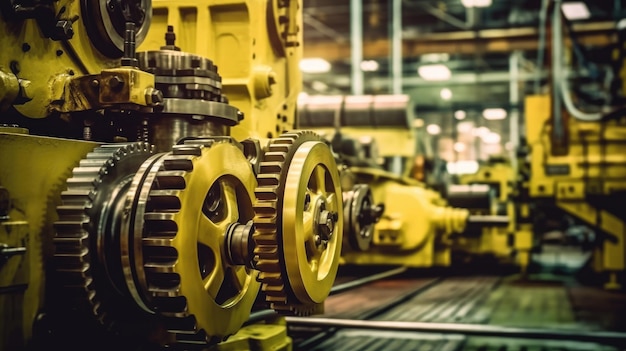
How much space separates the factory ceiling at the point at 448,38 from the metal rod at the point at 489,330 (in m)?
6.57

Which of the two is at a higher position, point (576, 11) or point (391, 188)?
point (576, 11)

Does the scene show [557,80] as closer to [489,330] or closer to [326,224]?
[489,330]

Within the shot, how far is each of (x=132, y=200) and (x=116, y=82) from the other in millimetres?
333

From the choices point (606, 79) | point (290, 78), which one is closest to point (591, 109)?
point (606, 79)

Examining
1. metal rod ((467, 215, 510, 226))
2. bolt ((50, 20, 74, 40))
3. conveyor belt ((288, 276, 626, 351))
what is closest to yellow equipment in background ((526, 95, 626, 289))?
conveyor belt ((288, 276, 626, 351))

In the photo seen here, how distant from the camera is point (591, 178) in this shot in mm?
5746

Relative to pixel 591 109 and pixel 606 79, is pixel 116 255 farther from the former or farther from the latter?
pixel 591 109

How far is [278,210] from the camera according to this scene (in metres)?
1.48

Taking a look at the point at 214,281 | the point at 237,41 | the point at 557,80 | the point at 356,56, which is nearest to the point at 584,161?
the point at 557,80

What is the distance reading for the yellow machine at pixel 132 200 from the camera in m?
1.35

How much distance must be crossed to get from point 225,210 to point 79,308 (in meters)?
0.39

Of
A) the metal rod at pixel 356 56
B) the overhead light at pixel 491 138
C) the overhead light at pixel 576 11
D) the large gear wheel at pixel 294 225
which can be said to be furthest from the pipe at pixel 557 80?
the overhead light at pixel 491 138

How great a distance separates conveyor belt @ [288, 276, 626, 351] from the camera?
3031mm

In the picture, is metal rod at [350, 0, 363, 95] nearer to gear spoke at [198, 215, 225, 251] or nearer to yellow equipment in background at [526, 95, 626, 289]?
yellow equipment in background at [526, 95, 626, 289]
